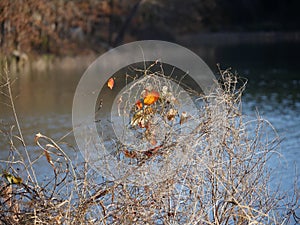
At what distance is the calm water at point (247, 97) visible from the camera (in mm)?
10516

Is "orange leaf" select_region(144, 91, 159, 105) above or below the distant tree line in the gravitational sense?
above

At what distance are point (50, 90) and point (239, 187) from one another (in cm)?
1106

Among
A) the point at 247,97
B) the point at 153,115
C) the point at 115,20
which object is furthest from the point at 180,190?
the point at 115,20

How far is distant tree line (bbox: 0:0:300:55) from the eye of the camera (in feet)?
72.6

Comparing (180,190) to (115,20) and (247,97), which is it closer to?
(247,97)

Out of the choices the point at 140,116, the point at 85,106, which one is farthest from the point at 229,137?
the point at 85,106

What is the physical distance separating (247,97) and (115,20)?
47.8 ft

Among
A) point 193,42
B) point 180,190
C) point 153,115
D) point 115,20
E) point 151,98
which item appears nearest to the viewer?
point 180,190

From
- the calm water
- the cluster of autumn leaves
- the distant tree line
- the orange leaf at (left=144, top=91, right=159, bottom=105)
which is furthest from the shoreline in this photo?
the orange leaf at (left=144, top=91, right=159, bottom=105)

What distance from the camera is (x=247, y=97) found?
14539mm

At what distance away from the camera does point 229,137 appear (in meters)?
5.18

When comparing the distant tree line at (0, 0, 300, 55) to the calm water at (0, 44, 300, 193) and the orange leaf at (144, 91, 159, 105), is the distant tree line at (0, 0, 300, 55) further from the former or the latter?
the orange leaf at (144, 91, 159, 105)

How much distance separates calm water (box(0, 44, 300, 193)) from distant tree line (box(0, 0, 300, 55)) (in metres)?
3.40

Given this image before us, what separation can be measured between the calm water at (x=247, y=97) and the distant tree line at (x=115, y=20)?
340cm
